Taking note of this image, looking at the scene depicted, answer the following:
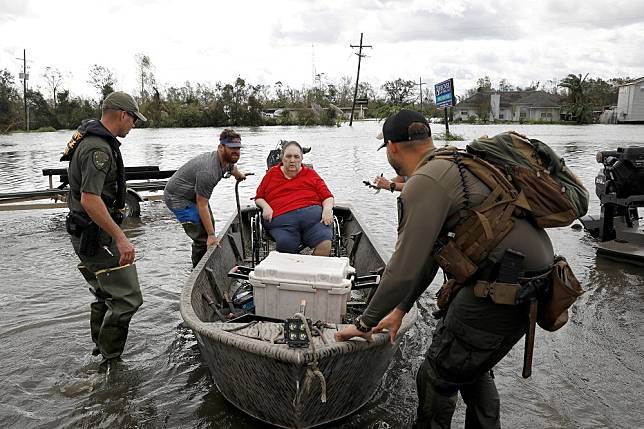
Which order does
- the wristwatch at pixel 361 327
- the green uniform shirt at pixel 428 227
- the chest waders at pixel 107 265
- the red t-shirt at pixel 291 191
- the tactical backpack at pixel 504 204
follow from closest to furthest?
the green uniform shirt at pixel 428 227 → the tactical backpack at pixel 504 204 → the wristwatch at pixel 361 327 → the chest waders at pixel 107 265 → the red t-shirt at pixel 291 191

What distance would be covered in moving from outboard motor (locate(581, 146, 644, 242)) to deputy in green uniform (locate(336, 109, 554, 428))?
6058mm

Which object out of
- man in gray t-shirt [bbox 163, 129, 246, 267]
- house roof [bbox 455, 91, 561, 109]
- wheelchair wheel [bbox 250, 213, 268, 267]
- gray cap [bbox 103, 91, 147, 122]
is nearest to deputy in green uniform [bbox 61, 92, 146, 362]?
gray cap [bbox 103, 91, 147, 122]

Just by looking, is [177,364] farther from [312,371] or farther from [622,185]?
[622,185]

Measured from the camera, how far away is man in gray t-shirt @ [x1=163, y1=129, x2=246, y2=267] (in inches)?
235

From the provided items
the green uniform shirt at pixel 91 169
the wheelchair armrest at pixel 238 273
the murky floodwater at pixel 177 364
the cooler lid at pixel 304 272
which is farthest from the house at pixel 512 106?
the green uniform shirt at pixel 91 169

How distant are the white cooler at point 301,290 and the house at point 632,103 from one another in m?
70.7

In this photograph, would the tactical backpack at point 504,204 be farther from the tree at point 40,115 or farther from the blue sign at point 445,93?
the tree at point 40,115

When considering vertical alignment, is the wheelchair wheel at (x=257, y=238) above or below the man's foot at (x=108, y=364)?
above

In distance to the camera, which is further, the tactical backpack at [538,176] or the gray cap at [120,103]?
the gray cap at [120,103]

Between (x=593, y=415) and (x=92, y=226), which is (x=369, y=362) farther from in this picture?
(x=92, y=226)

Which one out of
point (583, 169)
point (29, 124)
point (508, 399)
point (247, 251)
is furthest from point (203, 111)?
point (508, 399)

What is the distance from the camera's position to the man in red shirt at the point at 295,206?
6.15 meters

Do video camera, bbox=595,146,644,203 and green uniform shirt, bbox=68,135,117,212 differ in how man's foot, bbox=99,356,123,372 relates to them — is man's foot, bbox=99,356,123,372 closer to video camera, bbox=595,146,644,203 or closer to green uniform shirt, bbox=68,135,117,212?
green uniform shirt, bbox=68,135,117,212

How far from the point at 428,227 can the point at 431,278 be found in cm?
55
